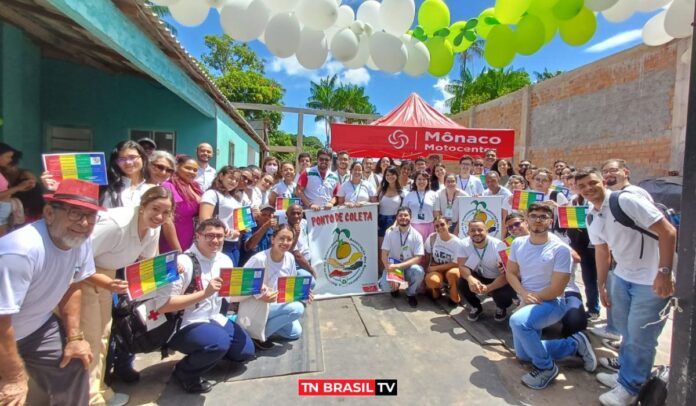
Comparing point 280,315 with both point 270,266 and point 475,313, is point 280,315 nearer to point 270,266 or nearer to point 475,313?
A: point 270,266

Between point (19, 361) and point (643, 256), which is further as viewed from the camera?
point (643, 256)

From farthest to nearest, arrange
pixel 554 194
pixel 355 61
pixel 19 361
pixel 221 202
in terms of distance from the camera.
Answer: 1. pixel 554 194
2. pixel 221 202
3. pixel 355 61
4. pixel 19 361

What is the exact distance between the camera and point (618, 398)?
99.4 inches

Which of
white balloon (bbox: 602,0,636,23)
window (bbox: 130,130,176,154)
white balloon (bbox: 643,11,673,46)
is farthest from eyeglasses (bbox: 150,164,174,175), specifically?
window (bbox: 130,130,176,154)

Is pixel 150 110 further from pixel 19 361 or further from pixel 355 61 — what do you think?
pixel 19 361

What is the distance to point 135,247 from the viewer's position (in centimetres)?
234

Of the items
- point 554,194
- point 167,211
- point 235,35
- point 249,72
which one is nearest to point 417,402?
point 167,211

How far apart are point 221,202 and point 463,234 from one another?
326 centimetres

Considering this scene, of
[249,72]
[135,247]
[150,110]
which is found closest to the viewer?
[135,247]

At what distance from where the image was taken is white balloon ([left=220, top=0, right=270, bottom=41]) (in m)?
2.64

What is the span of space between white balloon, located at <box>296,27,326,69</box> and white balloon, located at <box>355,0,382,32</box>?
39 centimetres

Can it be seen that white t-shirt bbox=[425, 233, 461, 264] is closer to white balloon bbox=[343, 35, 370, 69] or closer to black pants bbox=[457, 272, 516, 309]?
black pants bbox=[457, 272, 516, 309]

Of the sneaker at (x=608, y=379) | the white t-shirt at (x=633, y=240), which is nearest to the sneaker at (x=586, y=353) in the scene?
the sneaker at (x=608, y=379)

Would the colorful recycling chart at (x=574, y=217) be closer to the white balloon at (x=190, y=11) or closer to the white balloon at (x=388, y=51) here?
the white balloon at (x=388, y=51)
